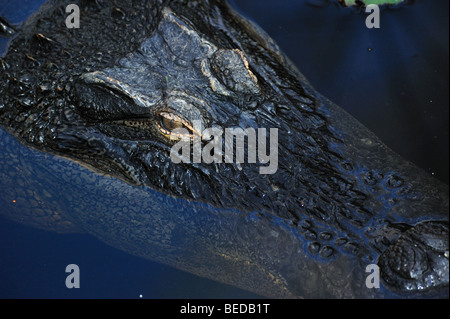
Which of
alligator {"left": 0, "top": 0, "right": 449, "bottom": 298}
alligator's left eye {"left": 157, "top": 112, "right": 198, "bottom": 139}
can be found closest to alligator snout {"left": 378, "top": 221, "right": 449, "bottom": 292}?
alligator {"left": 0, "top": 0, "right": 449, "bottom": 298}

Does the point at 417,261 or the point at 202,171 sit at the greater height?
the point at 202,171

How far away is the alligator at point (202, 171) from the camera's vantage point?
8.25 feet

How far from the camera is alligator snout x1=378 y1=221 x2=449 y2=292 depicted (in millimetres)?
2297

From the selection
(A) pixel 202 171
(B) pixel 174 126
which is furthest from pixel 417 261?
(B) pixel 174 126

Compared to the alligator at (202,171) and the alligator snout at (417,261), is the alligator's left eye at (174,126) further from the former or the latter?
the alligator snout at (417,261)

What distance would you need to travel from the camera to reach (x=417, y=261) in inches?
90.4

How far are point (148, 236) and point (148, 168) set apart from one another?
453 mm

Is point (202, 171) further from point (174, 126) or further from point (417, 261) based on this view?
point (417, 261)

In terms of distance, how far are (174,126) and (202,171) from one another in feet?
1.08

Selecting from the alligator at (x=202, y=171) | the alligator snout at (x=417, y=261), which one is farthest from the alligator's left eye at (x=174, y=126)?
the alligator snout at (x=417, y=261)

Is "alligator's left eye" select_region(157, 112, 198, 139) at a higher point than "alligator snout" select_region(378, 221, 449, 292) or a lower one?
higher

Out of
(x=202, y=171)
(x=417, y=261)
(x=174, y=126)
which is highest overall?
(x=174, y=126)

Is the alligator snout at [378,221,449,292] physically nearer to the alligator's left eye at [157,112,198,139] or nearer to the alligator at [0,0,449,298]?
the alligator at [0,0,449,298]

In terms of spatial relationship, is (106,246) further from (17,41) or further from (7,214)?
(17,41)
